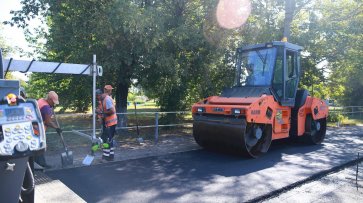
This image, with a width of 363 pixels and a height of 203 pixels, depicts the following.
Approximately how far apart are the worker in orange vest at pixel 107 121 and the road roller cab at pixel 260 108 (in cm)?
224

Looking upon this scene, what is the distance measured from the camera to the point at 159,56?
1004cm

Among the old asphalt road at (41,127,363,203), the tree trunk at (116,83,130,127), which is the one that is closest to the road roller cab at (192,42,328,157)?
the old asphalt road at (41,127,363,203)

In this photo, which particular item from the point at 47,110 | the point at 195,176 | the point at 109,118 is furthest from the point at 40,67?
the point at 195,176

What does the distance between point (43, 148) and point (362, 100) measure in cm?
3205

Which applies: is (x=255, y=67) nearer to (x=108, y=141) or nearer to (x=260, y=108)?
(x=260, y=108)

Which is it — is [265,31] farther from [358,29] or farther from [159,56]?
[358,29]

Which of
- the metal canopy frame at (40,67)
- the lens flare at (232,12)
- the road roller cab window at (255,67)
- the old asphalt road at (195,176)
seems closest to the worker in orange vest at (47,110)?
the metal canopy frame at (40,67)

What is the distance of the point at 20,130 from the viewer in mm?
2885

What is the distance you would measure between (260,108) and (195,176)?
98.0 inches

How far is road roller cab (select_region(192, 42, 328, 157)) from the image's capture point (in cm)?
780

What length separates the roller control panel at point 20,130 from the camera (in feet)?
9.13

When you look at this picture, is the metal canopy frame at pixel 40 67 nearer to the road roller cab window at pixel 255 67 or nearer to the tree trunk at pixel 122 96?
the road roller cab window at pixel 255 67

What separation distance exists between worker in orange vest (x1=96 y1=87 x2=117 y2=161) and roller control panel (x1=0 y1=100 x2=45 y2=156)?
174 inches

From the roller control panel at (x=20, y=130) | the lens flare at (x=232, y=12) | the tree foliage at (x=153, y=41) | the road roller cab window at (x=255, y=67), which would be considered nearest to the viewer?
the roller control panel at (x=20, y=130)
